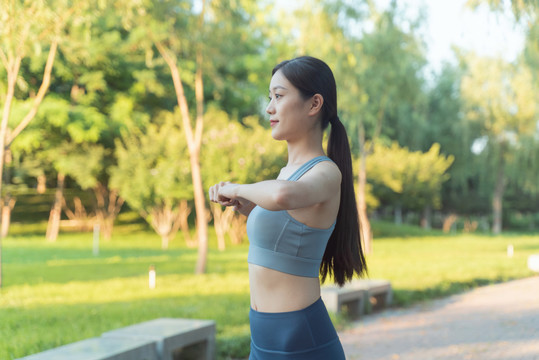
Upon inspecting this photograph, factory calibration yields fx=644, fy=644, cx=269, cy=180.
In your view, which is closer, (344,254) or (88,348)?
(344,254)

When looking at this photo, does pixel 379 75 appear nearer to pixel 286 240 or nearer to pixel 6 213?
pixel 6 213

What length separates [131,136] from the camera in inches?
1094

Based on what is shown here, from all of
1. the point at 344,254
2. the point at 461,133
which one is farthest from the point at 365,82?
the point at 461,133

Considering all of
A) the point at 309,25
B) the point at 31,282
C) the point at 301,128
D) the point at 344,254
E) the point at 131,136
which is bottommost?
the point at 31,282

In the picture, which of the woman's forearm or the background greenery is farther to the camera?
the background greenery

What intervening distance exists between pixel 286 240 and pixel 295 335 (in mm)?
345

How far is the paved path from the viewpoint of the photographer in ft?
24.4

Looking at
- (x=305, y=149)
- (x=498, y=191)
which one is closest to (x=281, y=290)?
(x=305, y=149)

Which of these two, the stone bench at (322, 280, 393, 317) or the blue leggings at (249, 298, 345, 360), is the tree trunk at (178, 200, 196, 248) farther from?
the blue leggings at (249, 298, 345, 360)

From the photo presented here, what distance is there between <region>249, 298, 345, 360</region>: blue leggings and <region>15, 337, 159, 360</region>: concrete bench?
270 cm

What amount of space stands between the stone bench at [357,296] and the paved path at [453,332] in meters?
0.22

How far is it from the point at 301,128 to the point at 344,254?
541mm

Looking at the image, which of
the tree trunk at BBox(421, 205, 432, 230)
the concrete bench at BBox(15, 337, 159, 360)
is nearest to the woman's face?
the concrete bench at BBox(15, 337, 159, 360)

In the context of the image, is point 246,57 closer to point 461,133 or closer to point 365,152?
point 365,152
